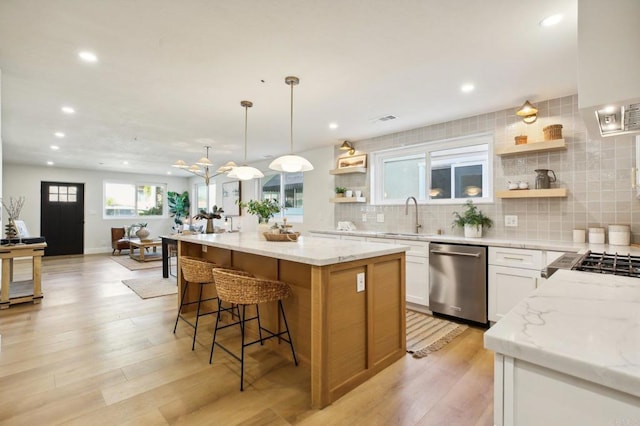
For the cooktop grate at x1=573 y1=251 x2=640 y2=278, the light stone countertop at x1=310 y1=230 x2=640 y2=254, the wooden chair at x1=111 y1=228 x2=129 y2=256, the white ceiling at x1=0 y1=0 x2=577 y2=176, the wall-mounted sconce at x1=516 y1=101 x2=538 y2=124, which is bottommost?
the wooden chair at x1=111 y1=228 x2=129 y2=256

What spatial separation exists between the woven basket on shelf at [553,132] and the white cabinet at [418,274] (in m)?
1.66

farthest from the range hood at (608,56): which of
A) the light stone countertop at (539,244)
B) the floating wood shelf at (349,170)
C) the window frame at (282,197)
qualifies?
the window frame at (282,197)

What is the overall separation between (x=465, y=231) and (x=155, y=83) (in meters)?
3.75

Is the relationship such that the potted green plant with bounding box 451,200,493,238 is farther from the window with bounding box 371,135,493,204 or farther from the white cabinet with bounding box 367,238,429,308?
the white cabinet with bounding box 367,238,429,308

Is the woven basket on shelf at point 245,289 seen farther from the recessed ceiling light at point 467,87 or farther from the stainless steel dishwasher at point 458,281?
the recessed ceiling light at point 467,87

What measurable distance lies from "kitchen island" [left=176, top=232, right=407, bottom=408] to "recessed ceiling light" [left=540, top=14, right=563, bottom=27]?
1789mm

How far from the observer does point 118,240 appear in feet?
27.9

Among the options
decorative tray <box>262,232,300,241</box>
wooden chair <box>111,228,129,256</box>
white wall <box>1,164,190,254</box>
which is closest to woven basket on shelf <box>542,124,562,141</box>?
decorative tray <box>262,232,300,241</box>

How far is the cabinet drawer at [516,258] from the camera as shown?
289 centimetres

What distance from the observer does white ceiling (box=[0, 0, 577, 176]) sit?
76.1 inches

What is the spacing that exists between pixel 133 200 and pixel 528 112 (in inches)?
411

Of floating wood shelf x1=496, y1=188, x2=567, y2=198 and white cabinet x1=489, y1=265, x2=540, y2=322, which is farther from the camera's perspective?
floating wood shelf x1=496, y1=188, x2=567, y2=198

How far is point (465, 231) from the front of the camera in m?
3.71

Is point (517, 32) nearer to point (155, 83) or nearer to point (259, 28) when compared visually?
point (259, 28)
